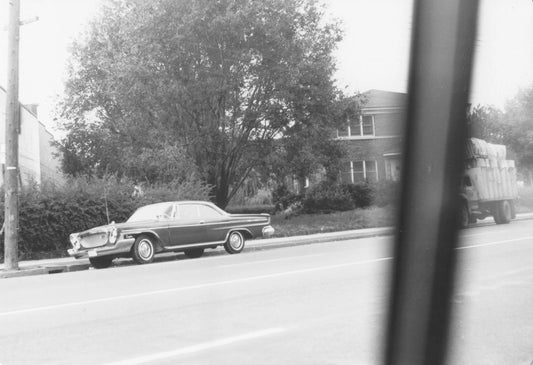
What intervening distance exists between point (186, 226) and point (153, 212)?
883mm

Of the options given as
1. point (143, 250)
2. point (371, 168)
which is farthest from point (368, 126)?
point (143, 250)

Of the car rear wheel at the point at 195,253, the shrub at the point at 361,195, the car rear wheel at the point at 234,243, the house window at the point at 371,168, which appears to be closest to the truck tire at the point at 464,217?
the car rear wheel at the point at 234,243

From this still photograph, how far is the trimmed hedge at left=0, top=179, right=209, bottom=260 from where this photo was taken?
17.6 m

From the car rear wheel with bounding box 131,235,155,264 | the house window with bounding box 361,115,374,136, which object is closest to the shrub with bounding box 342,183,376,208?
the house window with bounding box 361,115,374,136

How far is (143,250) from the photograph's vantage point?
49.2 ft

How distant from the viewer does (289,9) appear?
24016 millimetres

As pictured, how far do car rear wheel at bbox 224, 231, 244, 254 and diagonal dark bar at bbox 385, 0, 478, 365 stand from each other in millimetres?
4103

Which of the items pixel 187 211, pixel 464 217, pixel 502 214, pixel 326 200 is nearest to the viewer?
pixel 187 211

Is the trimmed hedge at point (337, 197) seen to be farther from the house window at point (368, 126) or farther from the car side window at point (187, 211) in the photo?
the car side window at point (187, 211)

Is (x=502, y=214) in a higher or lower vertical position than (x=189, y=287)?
higher

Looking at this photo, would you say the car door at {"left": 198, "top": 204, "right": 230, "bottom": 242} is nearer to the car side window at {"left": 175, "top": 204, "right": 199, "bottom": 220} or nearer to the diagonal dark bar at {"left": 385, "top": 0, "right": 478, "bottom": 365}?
the car side window at {"left": 175, "top": 204, "right": 199, "bottom": 220}

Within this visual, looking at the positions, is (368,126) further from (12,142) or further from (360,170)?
(12,142)

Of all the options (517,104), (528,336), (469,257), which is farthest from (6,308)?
(517,104)

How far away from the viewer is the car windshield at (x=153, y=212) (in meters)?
15.7
